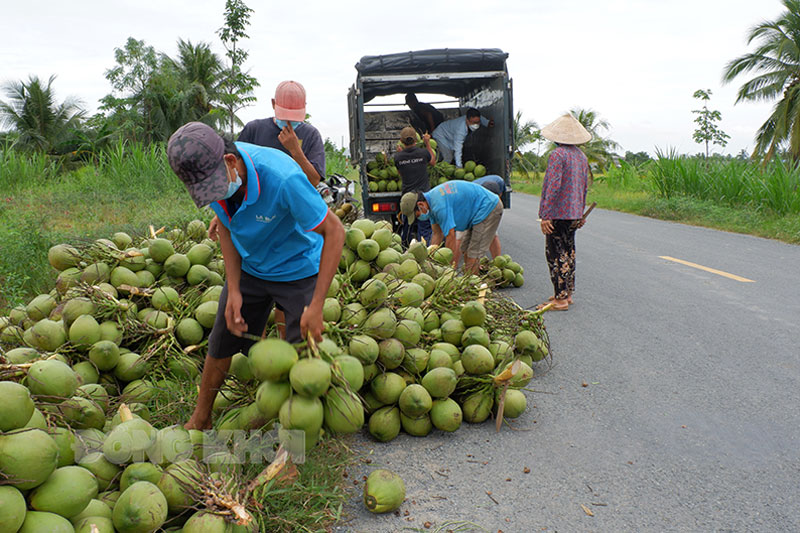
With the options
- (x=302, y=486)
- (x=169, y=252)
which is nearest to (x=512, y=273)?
(x=169, y=252)

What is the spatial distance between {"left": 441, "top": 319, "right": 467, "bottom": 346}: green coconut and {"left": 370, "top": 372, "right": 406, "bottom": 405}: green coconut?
1.83ft

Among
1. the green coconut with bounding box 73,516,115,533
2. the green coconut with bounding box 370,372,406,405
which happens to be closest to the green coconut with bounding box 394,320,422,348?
the green coconut with bounding box 370,372,406,405

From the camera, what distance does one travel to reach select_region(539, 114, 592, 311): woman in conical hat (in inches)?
228

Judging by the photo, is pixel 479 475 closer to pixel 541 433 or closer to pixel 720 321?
pixel 541 433

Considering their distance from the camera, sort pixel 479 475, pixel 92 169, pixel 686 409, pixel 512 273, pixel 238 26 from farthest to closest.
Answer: pixel 238 26
pixel 92 169
pixel 512 273
pixel 686 409
pixel 479 475

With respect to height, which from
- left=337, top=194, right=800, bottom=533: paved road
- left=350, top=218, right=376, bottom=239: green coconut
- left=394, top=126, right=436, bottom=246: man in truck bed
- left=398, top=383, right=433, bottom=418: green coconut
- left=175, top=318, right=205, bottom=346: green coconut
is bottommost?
left=337, top=194, right=800, bottom=533: paved road

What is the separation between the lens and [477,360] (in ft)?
11.0

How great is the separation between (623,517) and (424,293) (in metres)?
1.86

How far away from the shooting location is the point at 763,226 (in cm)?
1108

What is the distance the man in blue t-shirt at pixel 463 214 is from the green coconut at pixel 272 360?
4174mm

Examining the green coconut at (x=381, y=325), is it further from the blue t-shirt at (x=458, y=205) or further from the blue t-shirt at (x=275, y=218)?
the blue t-shirt at (x=458, y=205)

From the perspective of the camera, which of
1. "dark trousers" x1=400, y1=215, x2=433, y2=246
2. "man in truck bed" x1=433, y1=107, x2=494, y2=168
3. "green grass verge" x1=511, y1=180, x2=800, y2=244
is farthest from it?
"green grass verge" x1=511, y1=180, x2=800, y2=244

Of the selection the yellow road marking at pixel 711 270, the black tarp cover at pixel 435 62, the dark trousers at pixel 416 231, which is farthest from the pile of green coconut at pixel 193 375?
the black tarp cover at pixel 435 62

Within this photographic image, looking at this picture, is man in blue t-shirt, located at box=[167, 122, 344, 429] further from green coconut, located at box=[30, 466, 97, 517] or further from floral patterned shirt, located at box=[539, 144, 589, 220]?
floral patterned shirt, located at box=[539, 144, 589, 220]
